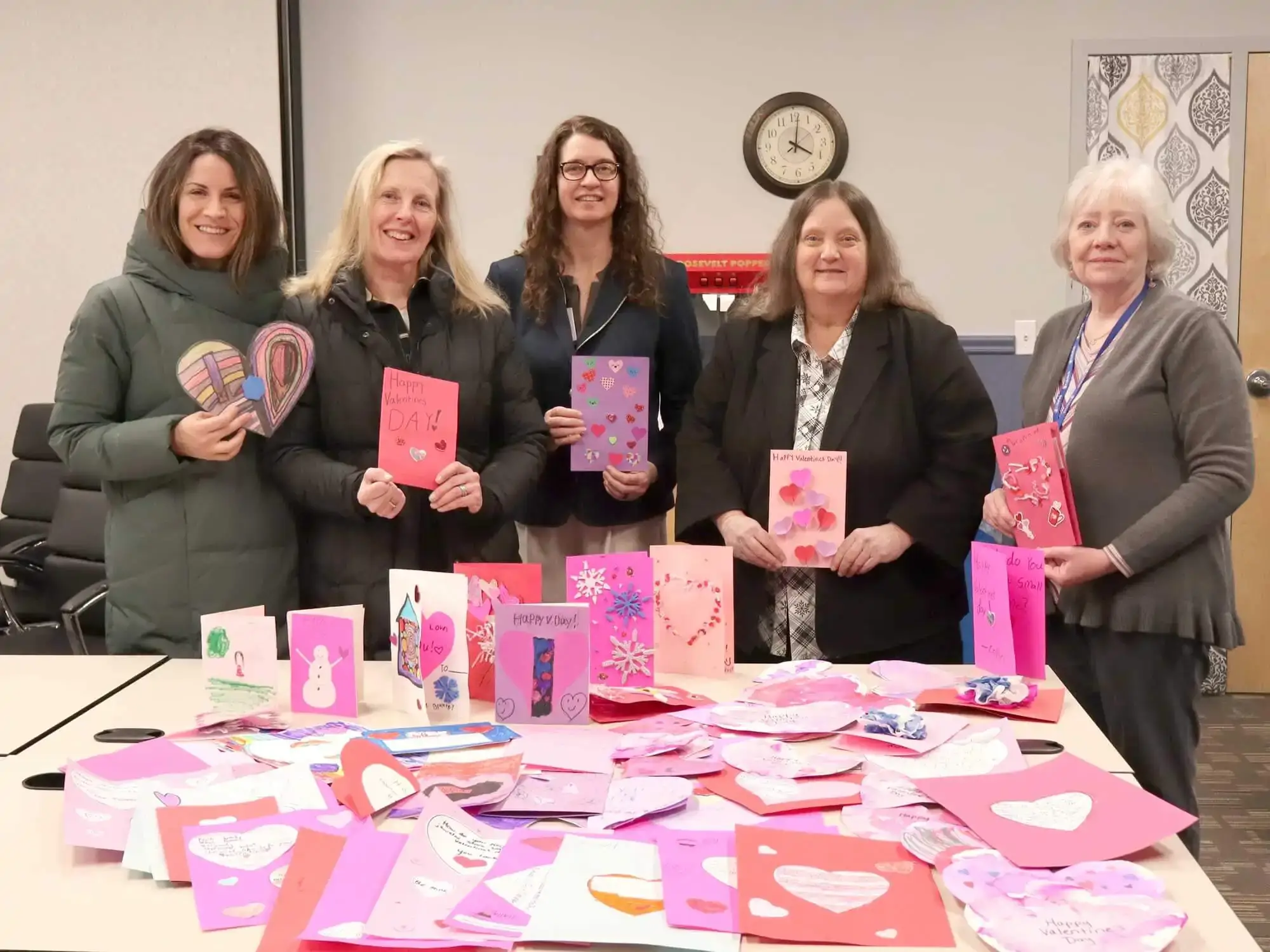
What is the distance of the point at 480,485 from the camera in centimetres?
217

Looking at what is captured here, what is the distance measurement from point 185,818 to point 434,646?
19.3 inches

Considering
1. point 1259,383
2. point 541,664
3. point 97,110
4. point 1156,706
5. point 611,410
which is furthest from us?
point 1259,383

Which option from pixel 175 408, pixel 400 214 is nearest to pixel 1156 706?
pixel 400 214

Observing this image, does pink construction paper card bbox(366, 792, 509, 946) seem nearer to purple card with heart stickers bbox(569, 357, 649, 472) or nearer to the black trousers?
purple card with heart stickers bbox(569, 357, 649, 472)

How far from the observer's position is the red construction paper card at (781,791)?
1.36 metres

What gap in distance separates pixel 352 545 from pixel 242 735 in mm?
624

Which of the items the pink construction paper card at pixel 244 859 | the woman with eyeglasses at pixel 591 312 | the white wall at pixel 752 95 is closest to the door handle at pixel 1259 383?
the white wall at pixel 752 95

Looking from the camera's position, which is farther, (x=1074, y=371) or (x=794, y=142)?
(x=794, y=142)

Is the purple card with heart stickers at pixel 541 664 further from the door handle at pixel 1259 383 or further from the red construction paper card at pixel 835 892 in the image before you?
the door handle at pixel 1259 383

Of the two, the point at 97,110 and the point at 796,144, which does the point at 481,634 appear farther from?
the point at 97,110

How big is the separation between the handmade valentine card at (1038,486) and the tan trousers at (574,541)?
81cm

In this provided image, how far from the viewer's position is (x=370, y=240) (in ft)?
7.35

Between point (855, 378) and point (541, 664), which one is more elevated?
point (855, 378)

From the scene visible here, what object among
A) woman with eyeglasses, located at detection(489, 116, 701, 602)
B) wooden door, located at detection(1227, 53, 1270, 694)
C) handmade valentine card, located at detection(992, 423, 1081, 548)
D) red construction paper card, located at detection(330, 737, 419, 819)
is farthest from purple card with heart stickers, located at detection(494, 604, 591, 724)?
wooden door, located at detection(1227, 53, 1270, 694)
